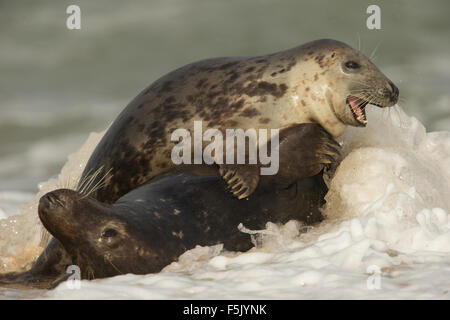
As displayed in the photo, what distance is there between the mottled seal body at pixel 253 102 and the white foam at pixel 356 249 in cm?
46

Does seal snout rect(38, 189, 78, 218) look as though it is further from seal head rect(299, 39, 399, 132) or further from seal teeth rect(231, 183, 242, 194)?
seal head rect(299, 39, 399, 132)

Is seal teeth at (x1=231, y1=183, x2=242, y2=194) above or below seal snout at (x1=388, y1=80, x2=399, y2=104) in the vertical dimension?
below

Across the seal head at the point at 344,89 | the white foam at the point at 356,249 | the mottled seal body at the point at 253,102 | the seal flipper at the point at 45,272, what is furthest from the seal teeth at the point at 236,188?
the seal flipper at the point at 45,272

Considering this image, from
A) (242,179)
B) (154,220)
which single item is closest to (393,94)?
(242,179)

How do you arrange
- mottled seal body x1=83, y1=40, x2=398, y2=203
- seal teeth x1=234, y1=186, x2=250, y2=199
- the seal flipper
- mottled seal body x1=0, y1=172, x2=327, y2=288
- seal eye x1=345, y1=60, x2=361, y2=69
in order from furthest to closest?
seal eye x1=345, y1=60, x2=361, y2=69 → mottled seal body x1=83, y1=40, x2=398, y2=203 → seal teeth x1=234, y1=186, x2=250, y2=199 → the seal flipper → mottled seal body x1=0, y1=172, x2=327, y2=288

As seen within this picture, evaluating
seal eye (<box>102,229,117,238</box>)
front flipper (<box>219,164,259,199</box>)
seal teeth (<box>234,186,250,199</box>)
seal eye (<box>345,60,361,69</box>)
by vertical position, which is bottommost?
seal eye (<box>102,229,117,238</box>)

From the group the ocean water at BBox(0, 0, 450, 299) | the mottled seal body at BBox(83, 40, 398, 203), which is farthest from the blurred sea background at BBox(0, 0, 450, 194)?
the mottled seal body at BBox(83, 40, 398, 203)

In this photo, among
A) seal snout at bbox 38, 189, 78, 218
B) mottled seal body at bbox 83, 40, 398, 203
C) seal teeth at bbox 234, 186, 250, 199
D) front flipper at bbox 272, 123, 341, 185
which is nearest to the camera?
seal snout at bbox 38, 189, 78, 218

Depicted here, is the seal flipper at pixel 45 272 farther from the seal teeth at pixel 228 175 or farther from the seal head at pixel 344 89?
the seal head at pixel 344 89

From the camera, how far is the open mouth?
22.3 feet

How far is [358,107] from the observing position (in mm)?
6844

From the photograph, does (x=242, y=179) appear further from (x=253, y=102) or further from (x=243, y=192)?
(x=253, y=102)

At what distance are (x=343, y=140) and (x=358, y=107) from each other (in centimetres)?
52
